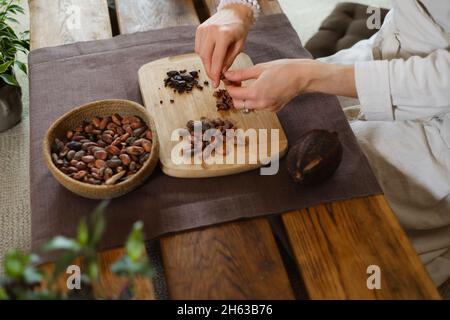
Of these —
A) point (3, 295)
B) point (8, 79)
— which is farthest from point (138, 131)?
point (8, 79)

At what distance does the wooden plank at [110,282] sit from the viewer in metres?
0.75

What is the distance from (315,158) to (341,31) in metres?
1.22

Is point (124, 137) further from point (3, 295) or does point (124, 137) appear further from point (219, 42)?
point (3, 295)

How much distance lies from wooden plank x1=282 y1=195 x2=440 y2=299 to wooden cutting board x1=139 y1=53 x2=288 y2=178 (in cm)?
16

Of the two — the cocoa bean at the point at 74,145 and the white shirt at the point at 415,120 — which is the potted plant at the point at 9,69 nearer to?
the cocoa bean at the point at 74,145

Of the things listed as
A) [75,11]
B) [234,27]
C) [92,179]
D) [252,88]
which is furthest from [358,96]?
[75,11]

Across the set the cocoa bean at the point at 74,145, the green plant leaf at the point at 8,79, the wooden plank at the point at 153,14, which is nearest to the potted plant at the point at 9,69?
the green plant leaf at the point at 8,79

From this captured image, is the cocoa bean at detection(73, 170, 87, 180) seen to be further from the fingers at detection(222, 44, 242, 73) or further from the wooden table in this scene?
the fingers at detection(222, 44, 242, 73)

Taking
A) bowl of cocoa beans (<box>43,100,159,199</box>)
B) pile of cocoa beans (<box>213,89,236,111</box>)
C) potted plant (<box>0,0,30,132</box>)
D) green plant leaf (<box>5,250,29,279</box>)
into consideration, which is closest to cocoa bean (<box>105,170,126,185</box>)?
bowl of cocoa beans (<box>43,100,159,199</box>)

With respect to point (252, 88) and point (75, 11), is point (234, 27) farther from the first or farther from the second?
point (75, 11)

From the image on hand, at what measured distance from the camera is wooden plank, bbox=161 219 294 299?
2.57 feet
